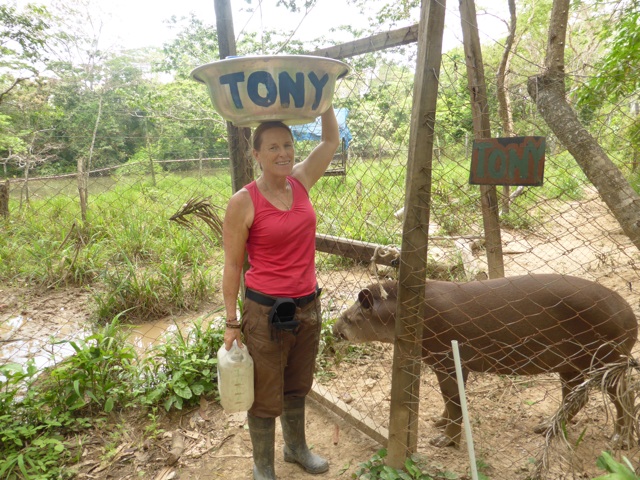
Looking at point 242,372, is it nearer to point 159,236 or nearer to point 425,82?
point 425,82

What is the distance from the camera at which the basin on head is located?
7.23 feet

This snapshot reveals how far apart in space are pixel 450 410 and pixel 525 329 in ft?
2.43

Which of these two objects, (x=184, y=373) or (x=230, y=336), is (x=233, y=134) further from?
(x=184, y=373)

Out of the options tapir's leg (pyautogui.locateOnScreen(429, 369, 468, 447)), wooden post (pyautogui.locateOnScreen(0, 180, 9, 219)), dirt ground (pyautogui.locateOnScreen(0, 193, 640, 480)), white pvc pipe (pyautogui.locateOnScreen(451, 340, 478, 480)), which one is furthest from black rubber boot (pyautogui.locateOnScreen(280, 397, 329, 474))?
wooden post (pyautogui.locateOnScreen(0, 180, 9, 219))

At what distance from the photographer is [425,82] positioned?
228 cm

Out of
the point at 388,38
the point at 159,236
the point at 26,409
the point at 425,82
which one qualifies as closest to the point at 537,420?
the point at 425,82

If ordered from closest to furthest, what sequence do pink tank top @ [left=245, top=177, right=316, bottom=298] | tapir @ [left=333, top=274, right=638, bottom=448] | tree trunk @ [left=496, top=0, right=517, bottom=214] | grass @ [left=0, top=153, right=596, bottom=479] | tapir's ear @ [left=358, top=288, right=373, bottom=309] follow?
1. tree trunk @ [left=496, top=0, right=517, bottom=214]
2. pink tank top @ [left=245, top=177, right=316, bottom=298]
3. tapir @ [left=333, top=274, right=638, bottom=448]
4. grass @ [left=0, top=153, right=596, bottom=479]
5. tapir's ear @ [left=358, top=288, right=373, bottom=309]

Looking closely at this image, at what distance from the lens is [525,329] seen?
2883 mm

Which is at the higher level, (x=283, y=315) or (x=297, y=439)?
(x=283, y=315)

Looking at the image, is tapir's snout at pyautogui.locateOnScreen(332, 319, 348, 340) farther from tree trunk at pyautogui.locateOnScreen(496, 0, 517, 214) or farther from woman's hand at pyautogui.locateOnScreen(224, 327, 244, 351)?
tree trunk at pyautogui.locateOnScreen(496, 0, 517, 214)

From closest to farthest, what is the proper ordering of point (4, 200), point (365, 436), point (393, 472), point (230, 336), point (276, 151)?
point (276, 151) → point (230, 336) → point (393, 472) → point (365, 436) → point (4, 200)

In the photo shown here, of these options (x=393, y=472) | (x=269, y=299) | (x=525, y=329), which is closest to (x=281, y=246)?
(x=269, y=299)

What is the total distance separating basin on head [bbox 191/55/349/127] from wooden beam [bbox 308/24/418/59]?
0.48 metres

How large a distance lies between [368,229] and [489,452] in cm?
403
